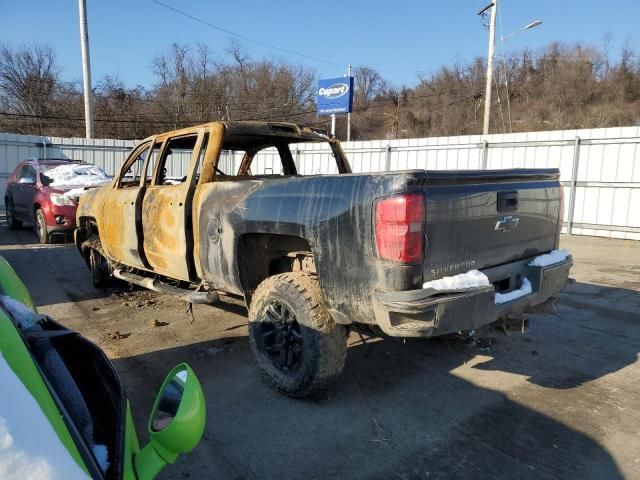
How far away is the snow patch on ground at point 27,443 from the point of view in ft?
4.12

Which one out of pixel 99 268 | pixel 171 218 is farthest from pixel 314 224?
pixel 99 268

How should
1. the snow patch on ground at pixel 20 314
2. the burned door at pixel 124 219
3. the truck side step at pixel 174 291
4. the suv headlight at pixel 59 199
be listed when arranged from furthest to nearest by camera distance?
the suv headlight at pixel 59 199, the burned door at pixel 124 219, the truck side step at pixel 174 291, the snow patch on ground at pixel 20 314

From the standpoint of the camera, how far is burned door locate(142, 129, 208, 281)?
173 inches

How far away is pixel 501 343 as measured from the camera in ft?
15.7

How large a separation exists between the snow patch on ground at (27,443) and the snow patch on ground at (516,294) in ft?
8.72

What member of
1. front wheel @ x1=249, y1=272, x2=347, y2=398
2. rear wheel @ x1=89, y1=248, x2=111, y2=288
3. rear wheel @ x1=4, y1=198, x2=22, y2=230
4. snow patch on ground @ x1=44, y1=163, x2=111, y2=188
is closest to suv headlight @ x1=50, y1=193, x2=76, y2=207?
snow patch on ground @ x1=44, y1=163, x2=111, y2=188

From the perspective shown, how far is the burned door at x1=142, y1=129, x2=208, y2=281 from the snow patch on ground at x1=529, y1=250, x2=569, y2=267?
283cm

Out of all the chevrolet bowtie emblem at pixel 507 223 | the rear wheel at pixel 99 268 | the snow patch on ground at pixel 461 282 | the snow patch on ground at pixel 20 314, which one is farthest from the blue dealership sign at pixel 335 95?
the snow patch on ground at pixel 20 314

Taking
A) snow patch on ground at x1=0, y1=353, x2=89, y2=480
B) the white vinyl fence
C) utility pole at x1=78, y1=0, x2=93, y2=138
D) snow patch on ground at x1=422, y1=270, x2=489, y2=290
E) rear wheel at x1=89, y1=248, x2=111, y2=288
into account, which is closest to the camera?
snow patch on ground at x1=0, y1=353, x2=89, y2=480

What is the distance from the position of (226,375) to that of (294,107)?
157 ft

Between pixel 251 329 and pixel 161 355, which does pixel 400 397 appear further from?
pixel 161 355

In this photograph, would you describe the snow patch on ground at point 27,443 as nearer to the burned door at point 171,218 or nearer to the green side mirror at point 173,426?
the green side mirror at point 173,426

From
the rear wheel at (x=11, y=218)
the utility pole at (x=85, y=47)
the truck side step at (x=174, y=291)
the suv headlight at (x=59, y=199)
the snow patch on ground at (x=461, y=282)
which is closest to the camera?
the snow patch on ground at (x=461, y=282)

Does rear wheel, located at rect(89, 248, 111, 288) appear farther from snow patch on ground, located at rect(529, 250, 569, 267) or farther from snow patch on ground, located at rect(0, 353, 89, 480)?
snow patch on ground, located at rect(0, 353, 89, 480)
